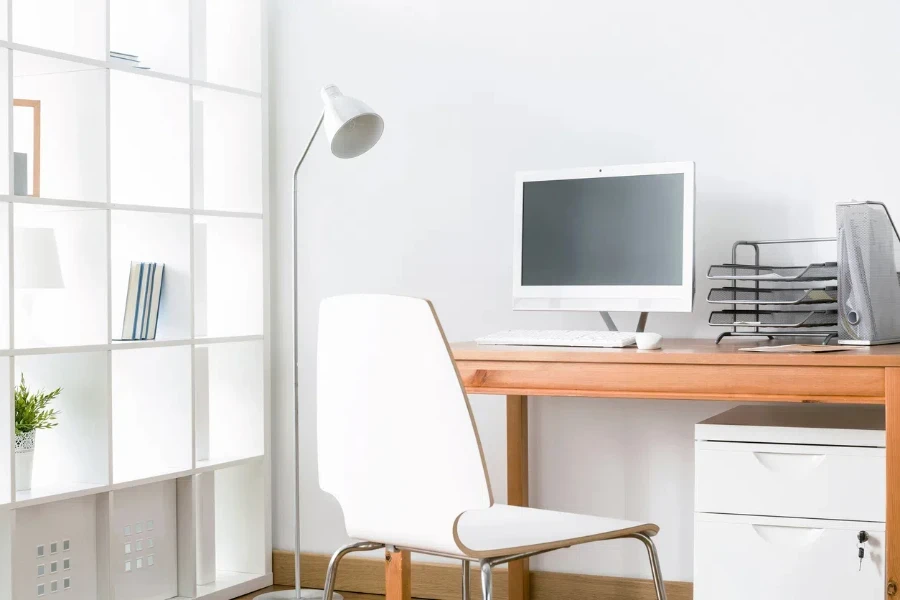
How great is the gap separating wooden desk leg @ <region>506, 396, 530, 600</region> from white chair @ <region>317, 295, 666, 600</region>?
961 mm

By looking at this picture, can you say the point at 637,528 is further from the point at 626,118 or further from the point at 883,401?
the point at 626,118

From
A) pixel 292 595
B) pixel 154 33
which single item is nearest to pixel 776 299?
pixel 292 595

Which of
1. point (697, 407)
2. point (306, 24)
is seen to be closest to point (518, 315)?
point (697, 407)

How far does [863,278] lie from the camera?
218 cm

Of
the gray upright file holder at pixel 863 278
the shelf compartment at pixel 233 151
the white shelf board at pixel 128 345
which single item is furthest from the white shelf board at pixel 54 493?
the gray upright file holder at pixel 863 278

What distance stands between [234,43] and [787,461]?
215 centimetres

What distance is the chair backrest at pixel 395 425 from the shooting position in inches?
64.9

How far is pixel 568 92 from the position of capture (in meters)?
2.92

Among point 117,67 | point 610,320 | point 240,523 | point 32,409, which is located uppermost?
point 117,67

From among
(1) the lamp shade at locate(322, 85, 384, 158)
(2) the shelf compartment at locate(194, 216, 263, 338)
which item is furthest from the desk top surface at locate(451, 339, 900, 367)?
(2) the shelf compartment at locate(194, 216, 263, 338)

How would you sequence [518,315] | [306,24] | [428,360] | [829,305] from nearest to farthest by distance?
1. [428,360]
2. [829,305]
3. [518,315]
4. [306,24]

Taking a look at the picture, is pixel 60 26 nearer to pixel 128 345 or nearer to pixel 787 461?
pixel 128 345

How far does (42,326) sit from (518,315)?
1.31m

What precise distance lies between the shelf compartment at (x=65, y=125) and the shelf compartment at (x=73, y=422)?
44 cm
